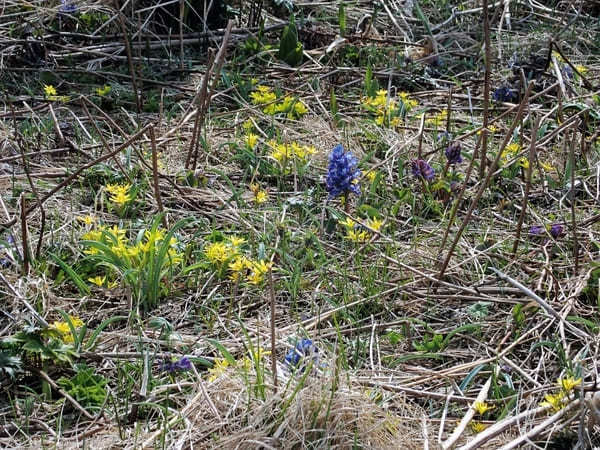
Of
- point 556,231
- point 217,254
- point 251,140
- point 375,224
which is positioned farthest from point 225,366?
point 251,140

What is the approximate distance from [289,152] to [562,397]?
1556mm

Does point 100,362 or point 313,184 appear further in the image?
point 313,184

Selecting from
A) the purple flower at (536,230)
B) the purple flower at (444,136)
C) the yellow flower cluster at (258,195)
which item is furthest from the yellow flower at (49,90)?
the purple flower at (536,230)

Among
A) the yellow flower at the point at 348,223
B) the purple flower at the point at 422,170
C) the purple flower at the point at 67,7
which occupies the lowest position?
the yellow flower at the point at 348,223

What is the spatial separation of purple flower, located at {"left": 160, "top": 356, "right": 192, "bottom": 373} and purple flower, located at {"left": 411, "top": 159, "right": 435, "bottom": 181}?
130cm

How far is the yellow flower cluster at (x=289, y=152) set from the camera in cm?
311

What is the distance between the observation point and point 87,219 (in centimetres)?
265

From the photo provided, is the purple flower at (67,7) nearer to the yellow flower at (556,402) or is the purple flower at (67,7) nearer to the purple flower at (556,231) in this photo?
the purple flower at (556,231)

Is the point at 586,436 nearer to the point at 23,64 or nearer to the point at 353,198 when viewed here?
the point at 353,198

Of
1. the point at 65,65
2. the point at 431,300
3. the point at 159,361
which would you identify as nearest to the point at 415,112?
the point at 431,300

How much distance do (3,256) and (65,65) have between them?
1848 mm

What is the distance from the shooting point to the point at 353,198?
3037 mm

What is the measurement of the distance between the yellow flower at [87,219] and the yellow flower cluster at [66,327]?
456 millimetres

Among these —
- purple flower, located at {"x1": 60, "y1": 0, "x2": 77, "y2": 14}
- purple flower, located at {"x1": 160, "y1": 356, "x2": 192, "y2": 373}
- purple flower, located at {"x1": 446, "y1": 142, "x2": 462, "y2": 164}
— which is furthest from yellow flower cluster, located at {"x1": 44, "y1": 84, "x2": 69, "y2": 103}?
purple flower, located at {"x1": 160, "y1": 356, "x2": 192, "y2": 373}
